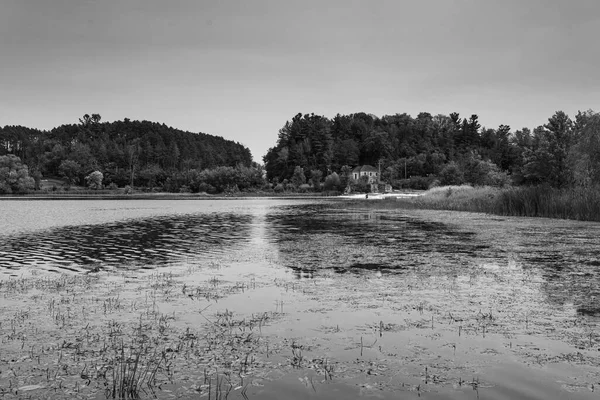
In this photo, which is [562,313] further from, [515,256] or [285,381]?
[515,256]

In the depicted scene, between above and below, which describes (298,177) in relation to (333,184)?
above

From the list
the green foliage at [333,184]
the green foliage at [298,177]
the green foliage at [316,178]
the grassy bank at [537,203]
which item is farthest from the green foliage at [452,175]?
the green foliage at [298,177]

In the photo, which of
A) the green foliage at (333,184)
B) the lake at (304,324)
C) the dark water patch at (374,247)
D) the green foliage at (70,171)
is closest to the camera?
the lake at (304,324)

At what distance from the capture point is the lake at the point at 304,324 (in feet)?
21.6

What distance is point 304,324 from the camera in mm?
9633

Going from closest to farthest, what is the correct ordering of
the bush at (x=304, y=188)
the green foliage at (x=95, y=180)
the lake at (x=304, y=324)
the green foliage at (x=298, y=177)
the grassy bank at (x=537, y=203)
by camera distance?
the lake at (x=304, y=324) < the grassy bank at (x=537, y=203) < the green foliage at (x=95, y=180) < the bush at (x=304, y=188) < the green foliage at (x=298, y=177)

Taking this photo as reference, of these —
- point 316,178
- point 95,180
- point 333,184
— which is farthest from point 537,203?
point 95,180

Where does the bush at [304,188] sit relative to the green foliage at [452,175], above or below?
below

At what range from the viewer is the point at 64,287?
13.3 metres

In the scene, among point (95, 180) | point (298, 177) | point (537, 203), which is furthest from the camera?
point (298, 177)

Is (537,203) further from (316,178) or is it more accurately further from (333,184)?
(316,178)

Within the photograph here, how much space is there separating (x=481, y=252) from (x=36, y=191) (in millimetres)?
158537

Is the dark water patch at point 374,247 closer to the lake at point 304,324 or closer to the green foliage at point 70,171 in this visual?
the lake at point 304,324

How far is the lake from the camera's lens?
6586 millimetres
